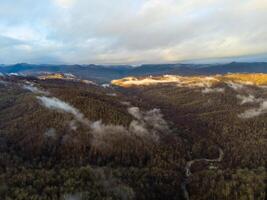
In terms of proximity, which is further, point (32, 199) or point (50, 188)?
point (50, 188)

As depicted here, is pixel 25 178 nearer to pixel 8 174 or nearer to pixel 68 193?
pixel 8 174

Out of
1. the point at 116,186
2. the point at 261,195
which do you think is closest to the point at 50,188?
the point at 116,186

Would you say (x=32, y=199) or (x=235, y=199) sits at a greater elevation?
(x=32, y=199)

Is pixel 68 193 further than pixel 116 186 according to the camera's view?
No

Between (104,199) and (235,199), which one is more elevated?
(104,199)

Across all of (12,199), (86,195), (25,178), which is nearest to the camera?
(12,199)

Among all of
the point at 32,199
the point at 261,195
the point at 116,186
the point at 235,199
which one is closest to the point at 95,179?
the point at 116,186

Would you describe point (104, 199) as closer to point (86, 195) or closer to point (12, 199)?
point (86, 195)

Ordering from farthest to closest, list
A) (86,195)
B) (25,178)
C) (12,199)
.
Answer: (25,178), (86,195), (12,199)
